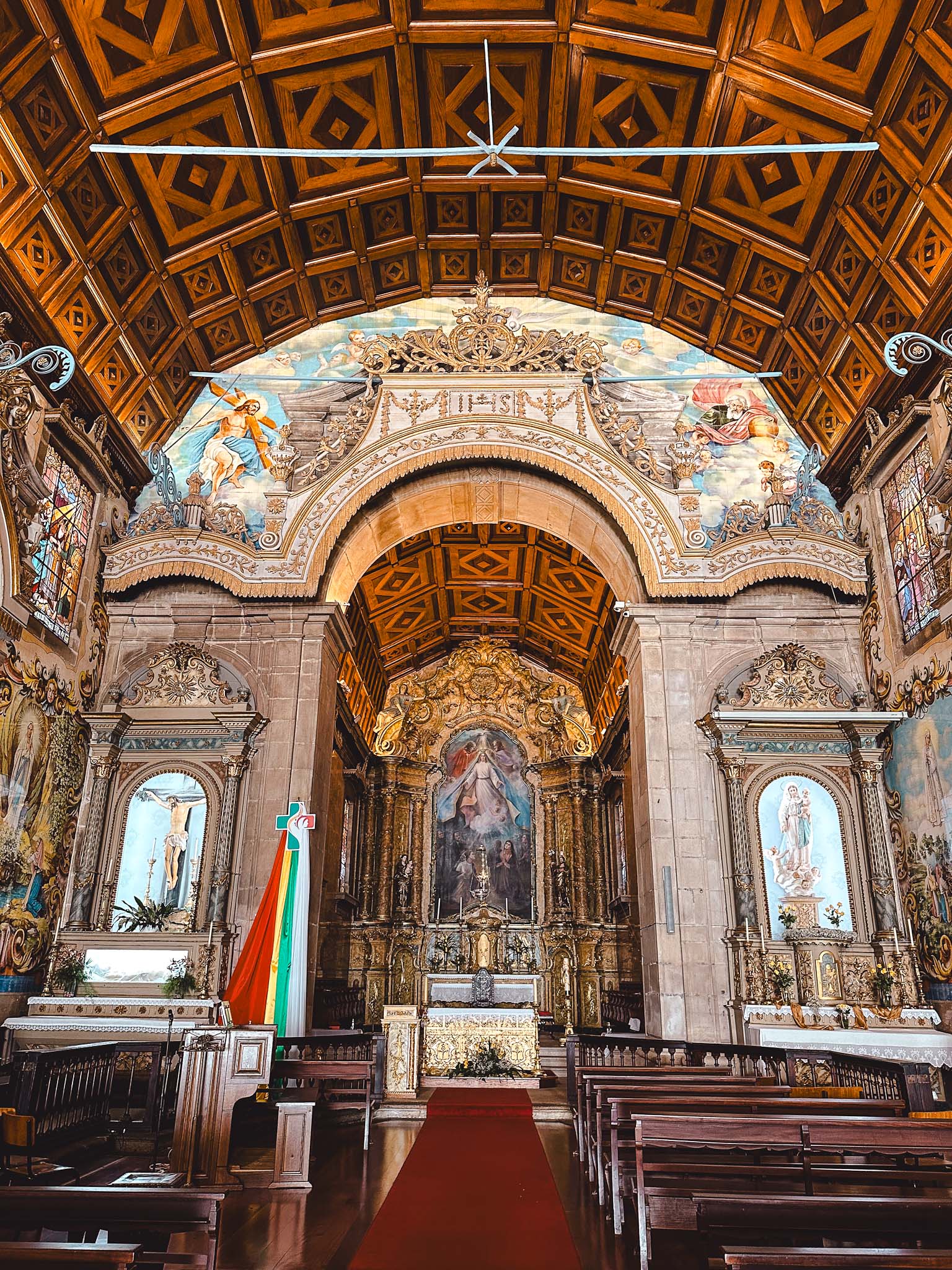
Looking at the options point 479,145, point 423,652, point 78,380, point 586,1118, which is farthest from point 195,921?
point 423,652

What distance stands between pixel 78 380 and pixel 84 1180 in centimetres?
1030

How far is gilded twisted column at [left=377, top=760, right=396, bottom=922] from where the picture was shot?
23.0m

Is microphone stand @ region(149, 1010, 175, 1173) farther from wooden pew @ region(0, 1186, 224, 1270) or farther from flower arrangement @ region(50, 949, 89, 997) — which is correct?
wooden pew @ region(0, 1186, 224, 1270)

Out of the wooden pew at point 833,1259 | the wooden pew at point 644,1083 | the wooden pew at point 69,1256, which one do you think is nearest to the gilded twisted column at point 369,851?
the wooden pew at point 644,1083

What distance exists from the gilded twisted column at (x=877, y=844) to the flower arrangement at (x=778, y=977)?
1471 millimetres

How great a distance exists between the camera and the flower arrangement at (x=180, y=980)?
12.4 meters

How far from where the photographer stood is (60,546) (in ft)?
44.9

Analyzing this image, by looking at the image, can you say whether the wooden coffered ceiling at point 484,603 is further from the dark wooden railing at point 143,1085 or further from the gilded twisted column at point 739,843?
the dark wooden railing at point 143,1085

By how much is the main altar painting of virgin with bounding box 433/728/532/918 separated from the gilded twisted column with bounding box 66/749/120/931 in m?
11.1

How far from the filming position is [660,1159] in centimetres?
589

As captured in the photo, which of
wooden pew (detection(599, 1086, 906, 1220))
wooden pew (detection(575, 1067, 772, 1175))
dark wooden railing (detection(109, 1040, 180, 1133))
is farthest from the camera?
dark wooden railing (detection(109, 1040, 180, 1133))

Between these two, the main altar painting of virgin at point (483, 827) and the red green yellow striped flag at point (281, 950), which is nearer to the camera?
the red green yellow striped flag at point (281, 950)

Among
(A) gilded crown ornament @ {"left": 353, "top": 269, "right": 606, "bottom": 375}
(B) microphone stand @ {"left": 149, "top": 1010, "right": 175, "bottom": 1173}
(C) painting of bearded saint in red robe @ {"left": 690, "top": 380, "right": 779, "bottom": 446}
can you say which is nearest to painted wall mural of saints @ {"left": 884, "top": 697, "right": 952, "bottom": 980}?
(C) painting of bearded saint in red robe @ {"left": 690, "top": 380, "right": 779, "bottom": 446}

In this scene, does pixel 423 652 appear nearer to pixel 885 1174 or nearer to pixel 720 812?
pixel 720 812
